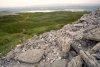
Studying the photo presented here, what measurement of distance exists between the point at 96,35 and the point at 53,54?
13.9ft

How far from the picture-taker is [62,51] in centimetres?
1898

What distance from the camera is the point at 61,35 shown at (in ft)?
70.2

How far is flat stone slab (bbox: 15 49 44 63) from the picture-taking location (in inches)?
745

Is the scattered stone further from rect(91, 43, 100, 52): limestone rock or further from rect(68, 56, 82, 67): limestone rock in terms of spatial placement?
rect(91, 43, 100, 52): limestone rock

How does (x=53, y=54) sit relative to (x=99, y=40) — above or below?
below

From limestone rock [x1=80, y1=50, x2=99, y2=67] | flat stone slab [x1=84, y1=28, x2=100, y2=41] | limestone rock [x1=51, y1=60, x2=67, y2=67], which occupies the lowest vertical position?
limestone rock [x1=51, y1=60, x2=67, y2=67]

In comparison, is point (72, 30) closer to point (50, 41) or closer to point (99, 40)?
point (50, 41)

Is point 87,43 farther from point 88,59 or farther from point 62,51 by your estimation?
point 88,59

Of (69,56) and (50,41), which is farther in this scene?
(50,41)

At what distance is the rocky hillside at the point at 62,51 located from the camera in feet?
55.4

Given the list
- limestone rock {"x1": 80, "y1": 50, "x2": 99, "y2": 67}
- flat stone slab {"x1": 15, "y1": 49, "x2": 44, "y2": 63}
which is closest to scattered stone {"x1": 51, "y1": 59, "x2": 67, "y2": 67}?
flat stone slab {"x1": 15, "y1": 49, "x2": 44, "y2": 63}

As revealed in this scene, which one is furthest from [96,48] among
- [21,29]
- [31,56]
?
[21,29]

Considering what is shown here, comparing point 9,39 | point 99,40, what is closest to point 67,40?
point 99,40

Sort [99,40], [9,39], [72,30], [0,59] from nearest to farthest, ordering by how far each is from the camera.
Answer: [99,40]
[0,59]
[72,30]
[9,39]
